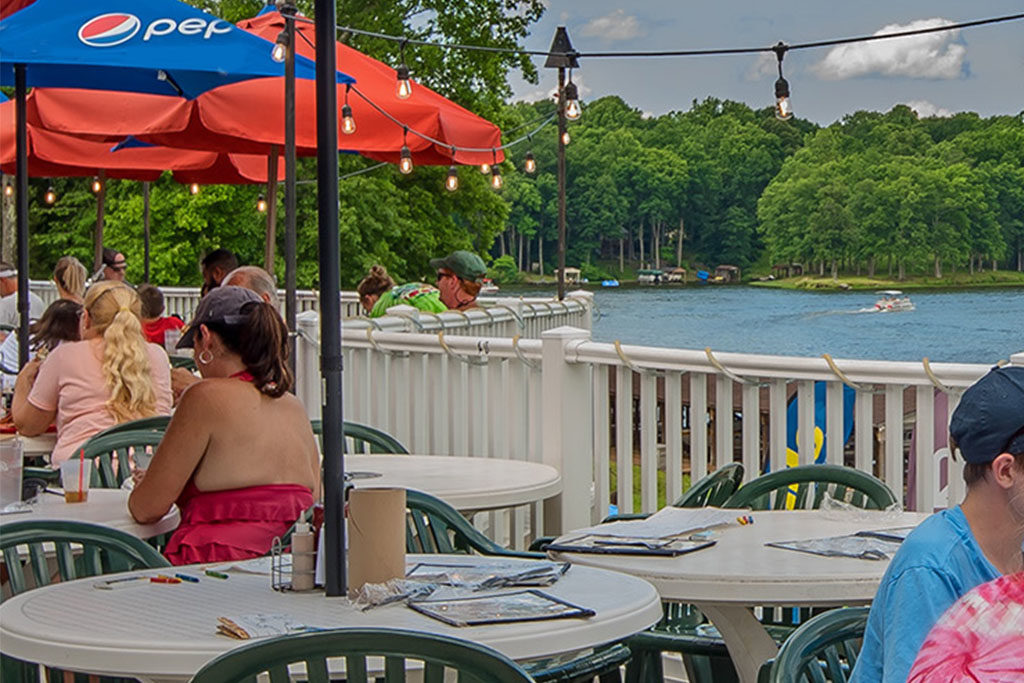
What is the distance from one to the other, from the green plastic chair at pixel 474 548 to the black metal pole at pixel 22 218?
3177 millimetres

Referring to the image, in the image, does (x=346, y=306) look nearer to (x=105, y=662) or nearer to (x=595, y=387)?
(x=595, y=387)

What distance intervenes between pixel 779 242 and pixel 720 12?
4028cm

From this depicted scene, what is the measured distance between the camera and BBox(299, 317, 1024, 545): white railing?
4.55 meters

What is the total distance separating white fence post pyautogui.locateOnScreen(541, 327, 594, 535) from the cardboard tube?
2912 mm

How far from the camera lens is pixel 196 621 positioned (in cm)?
256

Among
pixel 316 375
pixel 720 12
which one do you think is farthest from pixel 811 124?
pixel 720 12

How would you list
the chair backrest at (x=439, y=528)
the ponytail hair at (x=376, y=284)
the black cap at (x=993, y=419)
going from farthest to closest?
the ponytail hair at (x=376, y=284) < the chair backrest at (x=439, y=528) < the black cap at (x=993, y=419)

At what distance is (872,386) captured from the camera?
4.60 m

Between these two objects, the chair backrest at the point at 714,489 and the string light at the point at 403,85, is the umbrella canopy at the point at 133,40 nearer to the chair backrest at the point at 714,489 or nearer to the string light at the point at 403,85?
the string light at the point at 403,85

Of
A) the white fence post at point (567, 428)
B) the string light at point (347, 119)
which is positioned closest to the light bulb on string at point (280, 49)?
the string light at point (347, 119)

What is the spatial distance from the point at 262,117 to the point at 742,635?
207 inches

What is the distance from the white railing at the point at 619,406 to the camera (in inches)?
179

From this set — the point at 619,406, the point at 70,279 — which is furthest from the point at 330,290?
the point at 70,279

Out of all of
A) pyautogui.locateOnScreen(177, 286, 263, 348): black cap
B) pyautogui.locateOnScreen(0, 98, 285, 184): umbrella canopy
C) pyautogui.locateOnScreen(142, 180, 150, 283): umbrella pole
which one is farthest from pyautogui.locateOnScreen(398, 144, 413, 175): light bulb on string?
pyautogui.locateOnScreen(142, 180, 150, 283): umbrella pole
